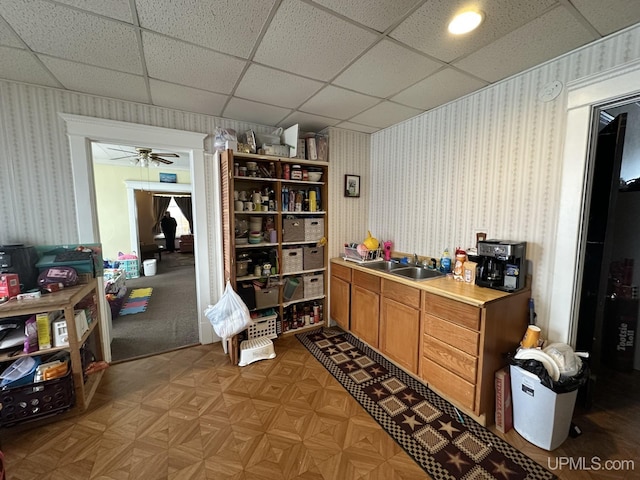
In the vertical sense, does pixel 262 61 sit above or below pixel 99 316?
above

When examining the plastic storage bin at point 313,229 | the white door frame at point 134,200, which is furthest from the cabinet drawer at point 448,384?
the white door frame at point 134,200

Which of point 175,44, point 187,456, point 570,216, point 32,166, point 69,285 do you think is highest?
point 175,44

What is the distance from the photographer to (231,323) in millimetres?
2400

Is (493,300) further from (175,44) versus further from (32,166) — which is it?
(32,166)

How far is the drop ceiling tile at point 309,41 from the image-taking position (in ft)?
4.33

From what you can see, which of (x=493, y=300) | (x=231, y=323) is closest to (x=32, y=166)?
(x=231, y=323)

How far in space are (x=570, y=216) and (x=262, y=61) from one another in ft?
7.47

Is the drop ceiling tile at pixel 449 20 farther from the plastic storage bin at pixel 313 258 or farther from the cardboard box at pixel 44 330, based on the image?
the cardboard box at pixel 44 330

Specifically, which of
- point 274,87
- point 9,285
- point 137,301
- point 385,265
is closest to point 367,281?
point 385,265

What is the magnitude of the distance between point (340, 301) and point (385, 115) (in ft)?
6.87

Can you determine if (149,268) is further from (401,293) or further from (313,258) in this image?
(401,293)

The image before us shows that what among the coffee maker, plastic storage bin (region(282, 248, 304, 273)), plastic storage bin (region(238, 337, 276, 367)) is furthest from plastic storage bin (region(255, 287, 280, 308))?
the coffee maker

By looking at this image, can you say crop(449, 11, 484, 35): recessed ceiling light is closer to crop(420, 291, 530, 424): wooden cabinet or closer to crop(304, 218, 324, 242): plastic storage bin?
crop(420, 291, 530, 424): wooden cabinet

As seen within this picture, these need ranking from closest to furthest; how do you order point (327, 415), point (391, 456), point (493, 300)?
1. point (391, 456)
2. point (493, 300)
3. point (327, 415)
